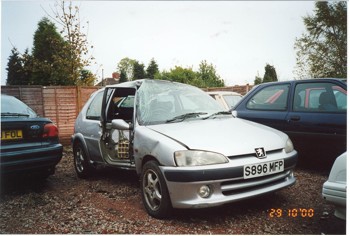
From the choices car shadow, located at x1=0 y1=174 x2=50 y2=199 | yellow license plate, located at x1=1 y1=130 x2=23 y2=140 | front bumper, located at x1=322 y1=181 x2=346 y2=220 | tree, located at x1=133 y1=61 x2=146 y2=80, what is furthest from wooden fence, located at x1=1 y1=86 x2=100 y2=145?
tree, located at x1=133 y1=61 x2=146 y2=80

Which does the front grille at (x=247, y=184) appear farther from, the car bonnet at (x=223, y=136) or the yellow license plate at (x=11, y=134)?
the yellow license plate at (x=11, y=134)

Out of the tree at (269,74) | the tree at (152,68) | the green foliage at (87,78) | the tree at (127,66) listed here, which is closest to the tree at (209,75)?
the tree at (269,74)

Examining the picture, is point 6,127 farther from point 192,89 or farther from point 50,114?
point 50,114

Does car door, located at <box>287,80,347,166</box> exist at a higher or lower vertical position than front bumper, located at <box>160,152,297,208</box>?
higher

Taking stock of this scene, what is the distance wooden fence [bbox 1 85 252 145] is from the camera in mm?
9420

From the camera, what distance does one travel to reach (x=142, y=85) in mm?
3963

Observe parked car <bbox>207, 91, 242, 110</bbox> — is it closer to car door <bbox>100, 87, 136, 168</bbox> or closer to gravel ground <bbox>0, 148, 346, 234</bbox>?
gravel ground <bbox>0, 148, 346, 234</bbox>

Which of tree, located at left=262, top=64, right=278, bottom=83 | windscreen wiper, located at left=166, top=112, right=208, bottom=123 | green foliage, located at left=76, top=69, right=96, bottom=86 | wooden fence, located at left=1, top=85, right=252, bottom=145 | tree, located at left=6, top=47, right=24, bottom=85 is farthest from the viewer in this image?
tree, located at left=262, top=64, right=278, bottom=83

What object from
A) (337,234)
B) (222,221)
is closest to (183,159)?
(222,221)

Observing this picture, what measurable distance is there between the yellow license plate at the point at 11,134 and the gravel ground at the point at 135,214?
87 cm

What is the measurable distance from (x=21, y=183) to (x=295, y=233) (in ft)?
13.7

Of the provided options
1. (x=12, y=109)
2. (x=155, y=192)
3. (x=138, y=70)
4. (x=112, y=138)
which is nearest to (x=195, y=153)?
(x=155, y=192)

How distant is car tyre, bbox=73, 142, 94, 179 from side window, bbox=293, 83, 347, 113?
349cm
